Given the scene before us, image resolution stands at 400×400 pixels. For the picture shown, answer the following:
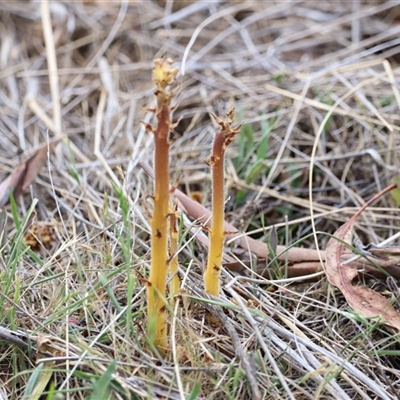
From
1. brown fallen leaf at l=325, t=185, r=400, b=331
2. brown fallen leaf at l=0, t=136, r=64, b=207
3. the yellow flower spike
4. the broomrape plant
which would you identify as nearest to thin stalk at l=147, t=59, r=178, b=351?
the broomrape plant

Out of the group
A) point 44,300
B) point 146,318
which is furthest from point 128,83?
point 146,318

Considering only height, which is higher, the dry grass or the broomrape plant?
the broomrape plant

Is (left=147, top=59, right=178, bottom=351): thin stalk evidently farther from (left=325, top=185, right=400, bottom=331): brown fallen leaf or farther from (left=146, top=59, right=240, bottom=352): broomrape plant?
(left=325, top=185, right=400, bottom=331): brown fallen leaf

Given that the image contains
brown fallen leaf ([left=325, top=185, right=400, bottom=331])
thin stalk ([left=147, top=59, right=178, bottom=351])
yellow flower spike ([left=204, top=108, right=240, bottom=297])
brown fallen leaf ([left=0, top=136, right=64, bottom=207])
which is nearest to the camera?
thin stalk ([left=147, top=59, right=178, bottom=351])

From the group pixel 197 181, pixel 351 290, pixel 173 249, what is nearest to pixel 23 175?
pixel 197 181

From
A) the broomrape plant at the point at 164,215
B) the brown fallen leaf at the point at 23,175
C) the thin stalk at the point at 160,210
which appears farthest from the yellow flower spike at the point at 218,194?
the brown fallen leaf at the point at 23,175

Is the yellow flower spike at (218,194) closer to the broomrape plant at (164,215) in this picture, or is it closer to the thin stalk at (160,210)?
the broomrape plant at (164,215)
